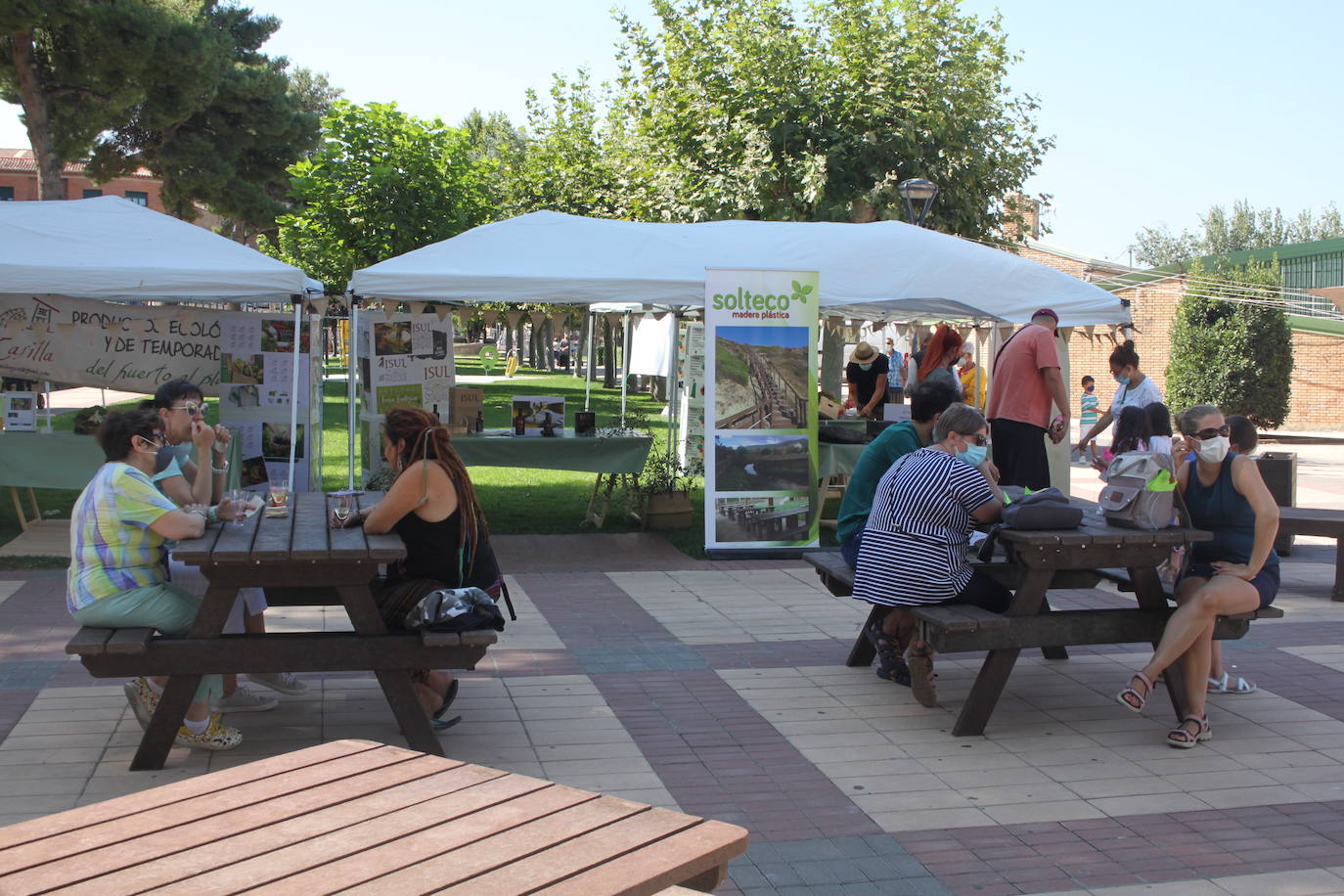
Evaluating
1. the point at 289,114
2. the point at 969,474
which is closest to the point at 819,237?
the point at 969,474

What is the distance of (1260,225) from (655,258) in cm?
7218

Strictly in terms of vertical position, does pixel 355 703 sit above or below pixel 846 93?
below

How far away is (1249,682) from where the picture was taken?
622 centimetres

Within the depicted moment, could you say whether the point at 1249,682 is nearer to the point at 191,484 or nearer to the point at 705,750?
the point at 705,750

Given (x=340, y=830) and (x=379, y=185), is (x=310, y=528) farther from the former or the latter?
(x=379, y=185)

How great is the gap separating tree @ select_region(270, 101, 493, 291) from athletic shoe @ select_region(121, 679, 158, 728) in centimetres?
1979

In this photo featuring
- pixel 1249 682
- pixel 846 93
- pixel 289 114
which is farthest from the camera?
pixel 289 114

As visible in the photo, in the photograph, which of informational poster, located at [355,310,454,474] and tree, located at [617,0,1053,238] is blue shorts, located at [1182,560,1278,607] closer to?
informational poster, located at [355,310,454,474]

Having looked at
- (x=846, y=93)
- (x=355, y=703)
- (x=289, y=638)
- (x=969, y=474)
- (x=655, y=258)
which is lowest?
(x=355, y=703)

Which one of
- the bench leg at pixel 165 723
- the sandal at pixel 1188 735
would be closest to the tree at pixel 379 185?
the bench leg at pixel 165 723

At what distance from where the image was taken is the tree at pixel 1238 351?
2464cm

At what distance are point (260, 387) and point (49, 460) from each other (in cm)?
167

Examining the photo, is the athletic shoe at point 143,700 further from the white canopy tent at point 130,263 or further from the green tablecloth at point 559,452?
the green tablecloth at point 559,452

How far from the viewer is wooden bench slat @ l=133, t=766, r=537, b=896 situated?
2.25 metres
